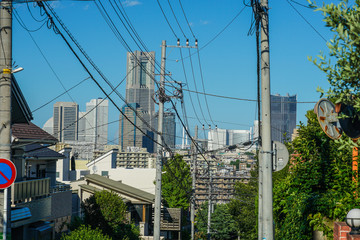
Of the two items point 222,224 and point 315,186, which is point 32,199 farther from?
point 222,224

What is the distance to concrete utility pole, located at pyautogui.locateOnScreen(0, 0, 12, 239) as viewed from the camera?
35.0ft

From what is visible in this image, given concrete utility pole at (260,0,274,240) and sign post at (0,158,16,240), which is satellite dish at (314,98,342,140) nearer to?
concrete utility pole at (260,0,274,240)

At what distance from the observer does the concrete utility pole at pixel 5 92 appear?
10.7m

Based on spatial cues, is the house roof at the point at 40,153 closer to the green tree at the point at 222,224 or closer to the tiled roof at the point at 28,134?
the tiled roof at the point at 28,134

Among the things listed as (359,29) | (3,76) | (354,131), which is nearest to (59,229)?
(3,76)

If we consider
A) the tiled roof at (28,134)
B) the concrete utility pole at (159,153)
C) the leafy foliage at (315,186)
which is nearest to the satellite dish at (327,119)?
the leafy foliage at (315,186)

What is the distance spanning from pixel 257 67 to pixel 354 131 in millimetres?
4058

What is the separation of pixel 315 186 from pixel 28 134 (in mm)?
14126

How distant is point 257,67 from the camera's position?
1263 cm

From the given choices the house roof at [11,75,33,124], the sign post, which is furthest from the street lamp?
the house roof at [11,75,33,124]

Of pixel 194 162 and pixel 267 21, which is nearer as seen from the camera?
pixel 267 21

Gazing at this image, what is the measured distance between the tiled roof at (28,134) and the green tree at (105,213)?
834cm

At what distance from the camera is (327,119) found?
11078mm

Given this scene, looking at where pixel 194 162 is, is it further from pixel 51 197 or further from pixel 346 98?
pixel 346 98
